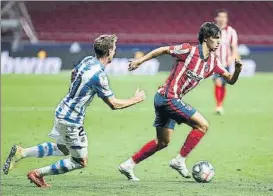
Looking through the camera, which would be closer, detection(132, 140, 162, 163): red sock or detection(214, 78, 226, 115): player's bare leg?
detection(132, 140, 162, 163): red sock

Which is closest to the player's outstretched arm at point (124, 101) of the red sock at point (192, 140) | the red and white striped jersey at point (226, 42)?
the red sock at point (192, 140)

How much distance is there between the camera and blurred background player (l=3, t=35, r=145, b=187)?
886cm

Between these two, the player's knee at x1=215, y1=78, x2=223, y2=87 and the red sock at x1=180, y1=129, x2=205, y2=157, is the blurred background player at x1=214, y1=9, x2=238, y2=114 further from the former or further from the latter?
the red sock at x1=180, y1=129, x2=205, y2=157

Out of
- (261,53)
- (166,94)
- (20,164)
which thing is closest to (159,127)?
(166,94)

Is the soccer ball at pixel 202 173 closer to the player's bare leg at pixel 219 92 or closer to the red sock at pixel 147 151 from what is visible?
the red sock at pixel 147 151

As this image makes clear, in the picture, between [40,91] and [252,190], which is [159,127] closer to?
[252,190]

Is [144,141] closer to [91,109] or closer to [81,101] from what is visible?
[91,109]

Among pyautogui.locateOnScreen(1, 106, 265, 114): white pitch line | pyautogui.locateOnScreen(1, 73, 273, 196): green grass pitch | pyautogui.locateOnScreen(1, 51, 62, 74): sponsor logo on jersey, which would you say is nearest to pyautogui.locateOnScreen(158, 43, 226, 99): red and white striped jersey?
pyautogui.locateOnScreen(1, 73, 273, 196): green grass pitch

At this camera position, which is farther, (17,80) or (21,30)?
(21,30)

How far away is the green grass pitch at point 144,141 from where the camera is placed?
9.38 m

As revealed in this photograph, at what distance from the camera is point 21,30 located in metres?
40.9

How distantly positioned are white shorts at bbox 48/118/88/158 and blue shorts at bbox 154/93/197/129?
1394mm

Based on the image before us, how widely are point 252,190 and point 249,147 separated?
486cm

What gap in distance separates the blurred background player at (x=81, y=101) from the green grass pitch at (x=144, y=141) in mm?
332
